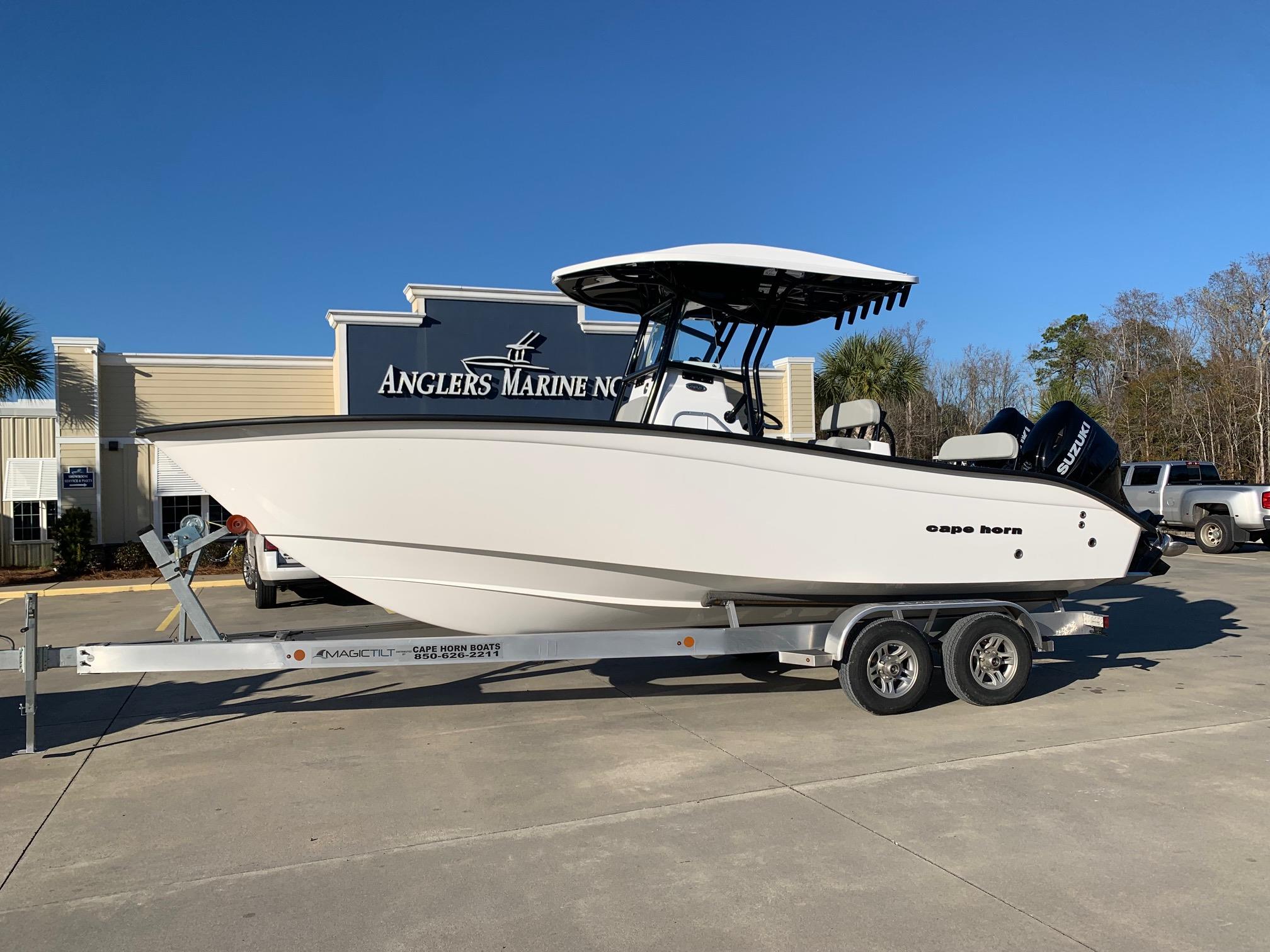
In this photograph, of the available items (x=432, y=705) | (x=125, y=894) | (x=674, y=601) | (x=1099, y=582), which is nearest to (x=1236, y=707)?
(x=1099, y=582)

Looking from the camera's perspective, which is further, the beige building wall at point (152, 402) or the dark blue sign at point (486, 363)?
the beige building wall at point (152, 402)

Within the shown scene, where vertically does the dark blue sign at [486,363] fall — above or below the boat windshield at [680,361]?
above

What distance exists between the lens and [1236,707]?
6660mm

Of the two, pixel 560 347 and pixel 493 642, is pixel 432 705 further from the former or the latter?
pixel 560 347

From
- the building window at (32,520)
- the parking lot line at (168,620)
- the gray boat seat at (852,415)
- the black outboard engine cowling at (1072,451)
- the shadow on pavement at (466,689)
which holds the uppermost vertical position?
the gray boat seat at (852,415)

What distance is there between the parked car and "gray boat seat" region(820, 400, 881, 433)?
633 centimetres

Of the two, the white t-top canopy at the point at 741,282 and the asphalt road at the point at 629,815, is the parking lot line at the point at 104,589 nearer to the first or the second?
the asphalt road at the point at 629,815

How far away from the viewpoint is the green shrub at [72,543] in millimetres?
18141

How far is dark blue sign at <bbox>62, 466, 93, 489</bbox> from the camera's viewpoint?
1911cm

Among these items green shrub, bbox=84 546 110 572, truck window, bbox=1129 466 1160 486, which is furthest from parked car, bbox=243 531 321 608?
truck window, bbox=1129 466 1160 486

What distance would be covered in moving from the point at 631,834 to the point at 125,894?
2071 millimetres

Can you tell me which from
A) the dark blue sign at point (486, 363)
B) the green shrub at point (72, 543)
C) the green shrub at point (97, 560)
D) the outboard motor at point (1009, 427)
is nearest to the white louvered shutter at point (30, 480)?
the green shrub at point (72, 543)

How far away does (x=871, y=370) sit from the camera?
88.1 feet

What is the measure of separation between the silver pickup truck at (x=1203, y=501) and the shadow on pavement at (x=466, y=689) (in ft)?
39.6
